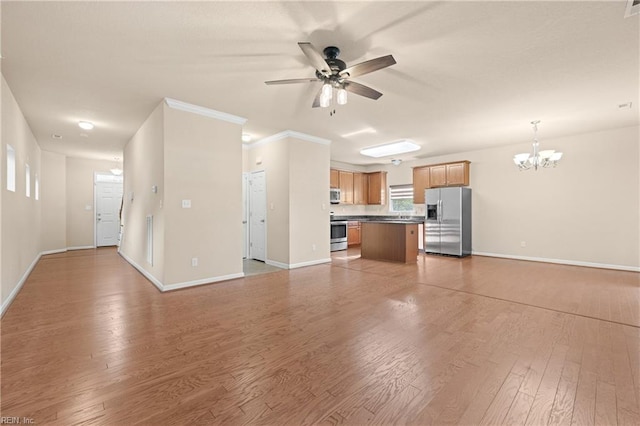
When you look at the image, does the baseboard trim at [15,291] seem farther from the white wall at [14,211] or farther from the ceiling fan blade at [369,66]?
the ceiling fan blade at [369,66]

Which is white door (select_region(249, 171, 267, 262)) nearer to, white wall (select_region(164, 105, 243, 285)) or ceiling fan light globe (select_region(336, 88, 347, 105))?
white wall (select_region(164, 105, 243, 285))

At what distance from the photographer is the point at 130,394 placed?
69.8 inches

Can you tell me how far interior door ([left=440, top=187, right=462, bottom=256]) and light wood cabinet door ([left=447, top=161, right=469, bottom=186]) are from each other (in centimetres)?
42

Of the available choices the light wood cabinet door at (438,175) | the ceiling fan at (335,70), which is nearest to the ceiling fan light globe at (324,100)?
the ceiling fan at (335,70)

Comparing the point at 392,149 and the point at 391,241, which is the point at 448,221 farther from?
the point at 392,149

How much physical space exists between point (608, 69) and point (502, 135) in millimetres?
2730

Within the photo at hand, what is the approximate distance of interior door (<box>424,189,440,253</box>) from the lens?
23.6 ft

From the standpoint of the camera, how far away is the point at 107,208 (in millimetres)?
8648

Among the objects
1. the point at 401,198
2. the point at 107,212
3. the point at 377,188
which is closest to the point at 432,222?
the point at 401,198

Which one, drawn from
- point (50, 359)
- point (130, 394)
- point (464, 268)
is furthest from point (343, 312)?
point (464, 268)

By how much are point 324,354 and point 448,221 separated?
575 centimetres

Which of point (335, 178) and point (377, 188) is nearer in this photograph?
point (335, 178)

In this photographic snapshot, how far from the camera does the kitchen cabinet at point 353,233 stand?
8748 millimetres

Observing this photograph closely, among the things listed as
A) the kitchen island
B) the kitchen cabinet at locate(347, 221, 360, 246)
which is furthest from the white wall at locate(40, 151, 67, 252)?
the kitchen island
